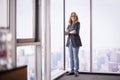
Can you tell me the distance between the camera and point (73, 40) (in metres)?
5.24

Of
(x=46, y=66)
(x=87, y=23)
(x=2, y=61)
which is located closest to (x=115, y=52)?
(x=87, y=23)

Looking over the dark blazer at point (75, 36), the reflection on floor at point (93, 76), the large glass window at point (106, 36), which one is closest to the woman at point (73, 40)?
the dark blazer at point (75, 36)

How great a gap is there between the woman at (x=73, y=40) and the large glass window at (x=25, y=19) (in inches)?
69.0

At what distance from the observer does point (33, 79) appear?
144 inches

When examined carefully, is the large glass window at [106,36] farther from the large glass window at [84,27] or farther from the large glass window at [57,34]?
the large glass window at [57,34]

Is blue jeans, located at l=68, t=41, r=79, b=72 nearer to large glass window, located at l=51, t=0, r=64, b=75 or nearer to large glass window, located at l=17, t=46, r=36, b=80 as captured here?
large glass window, located at l=51, t=0, r=64, b=75

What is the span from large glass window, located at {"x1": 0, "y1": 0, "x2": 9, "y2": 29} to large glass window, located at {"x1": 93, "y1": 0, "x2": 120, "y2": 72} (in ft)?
10.6

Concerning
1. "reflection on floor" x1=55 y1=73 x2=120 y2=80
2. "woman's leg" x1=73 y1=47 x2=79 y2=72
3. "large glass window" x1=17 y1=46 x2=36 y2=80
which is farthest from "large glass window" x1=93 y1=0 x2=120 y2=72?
Result: "large glass window" x1=17 y1=46 x2=36 y2=80

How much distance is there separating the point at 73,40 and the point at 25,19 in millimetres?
2093

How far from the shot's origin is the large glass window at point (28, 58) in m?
3.15

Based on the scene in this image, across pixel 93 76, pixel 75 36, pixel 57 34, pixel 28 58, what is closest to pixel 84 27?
pixel 75 36

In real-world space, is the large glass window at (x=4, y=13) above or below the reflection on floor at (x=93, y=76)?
above

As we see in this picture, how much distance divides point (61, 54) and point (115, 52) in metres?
1.39

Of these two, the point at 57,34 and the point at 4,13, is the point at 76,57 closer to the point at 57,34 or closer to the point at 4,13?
the point at 57,34
